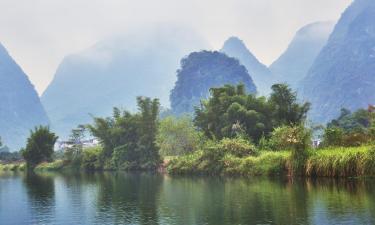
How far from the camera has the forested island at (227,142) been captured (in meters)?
37.2

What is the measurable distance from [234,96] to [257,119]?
482 centimetres

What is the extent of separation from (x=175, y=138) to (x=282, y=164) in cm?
3112

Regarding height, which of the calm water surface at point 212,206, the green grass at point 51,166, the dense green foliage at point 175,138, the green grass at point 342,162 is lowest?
the calm water surface at point 212,206

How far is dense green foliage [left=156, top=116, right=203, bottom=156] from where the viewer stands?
68.4m

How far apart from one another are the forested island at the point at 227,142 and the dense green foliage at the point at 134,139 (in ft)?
0.47

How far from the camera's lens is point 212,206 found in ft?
78.4

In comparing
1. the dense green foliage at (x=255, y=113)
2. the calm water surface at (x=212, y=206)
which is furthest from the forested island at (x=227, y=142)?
the calm water surface at (x=212, y=206)

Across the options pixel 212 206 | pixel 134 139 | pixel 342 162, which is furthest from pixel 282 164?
pixel 134 139

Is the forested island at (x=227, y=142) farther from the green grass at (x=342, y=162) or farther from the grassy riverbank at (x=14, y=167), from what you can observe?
the grassy riverbank at (x=14, y=167)

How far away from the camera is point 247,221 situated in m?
19.0

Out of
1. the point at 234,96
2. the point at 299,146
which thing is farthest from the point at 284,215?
the point at 234,96

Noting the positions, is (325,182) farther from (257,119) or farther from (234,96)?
(234,96)

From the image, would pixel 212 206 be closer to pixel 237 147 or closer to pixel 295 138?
pixel 295 138

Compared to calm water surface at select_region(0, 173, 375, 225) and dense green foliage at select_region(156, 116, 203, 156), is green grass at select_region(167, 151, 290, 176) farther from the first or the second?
dense green foliage at select_region(156, 116, 203, 156)
